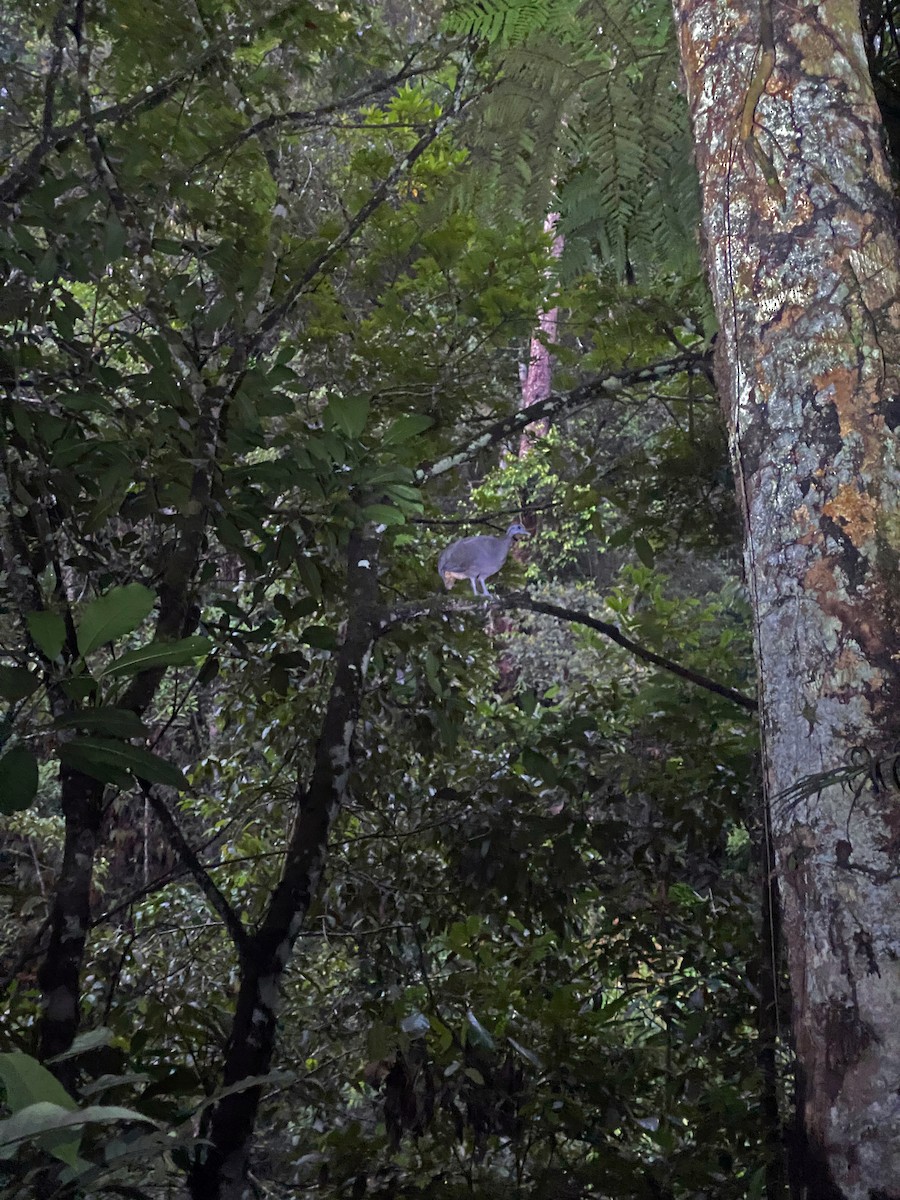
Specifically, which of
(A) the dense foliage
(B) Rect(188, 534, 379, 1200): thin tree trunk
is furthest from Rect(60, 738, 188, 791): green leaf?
(B) Rect(188, 534, 379, 1200): thin tree trunk

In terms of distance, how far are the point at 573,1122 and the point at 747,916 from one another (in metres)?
0.85

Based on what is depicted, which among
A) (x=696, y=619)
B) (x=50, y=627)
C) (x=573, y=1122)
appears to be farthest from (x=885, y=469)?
(x=696, y=619)

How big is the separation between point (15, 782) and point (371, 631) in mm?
1084

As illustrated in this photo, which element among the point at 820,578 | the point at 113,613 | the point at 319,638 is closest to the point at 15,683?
the point at 113,613

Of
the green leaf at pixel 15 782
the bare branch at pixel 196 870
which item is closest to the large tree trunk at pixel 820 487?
the green leaf at pixel 15 782

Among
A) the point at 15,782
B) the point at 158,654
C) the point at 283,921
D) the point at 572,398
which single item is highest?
the point at 572,398

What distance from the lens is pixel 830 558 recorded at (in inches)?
36.3

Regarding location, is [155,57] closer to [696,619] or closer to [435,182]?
[435,182]

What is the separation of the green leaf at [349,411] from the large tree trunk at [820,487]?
28.8 inches

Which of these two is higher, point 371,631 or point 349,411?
point 349,411

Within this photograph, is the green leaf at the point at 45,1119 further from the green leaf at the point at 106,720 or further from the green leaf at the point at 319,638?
the green leaf at the point at 319,638

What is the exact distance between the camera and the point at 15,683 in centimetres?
114

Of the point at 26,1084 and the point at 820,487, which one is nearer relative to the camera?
the point at 26,1084

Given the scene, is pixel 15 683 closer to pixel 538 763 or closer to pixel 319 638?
pixel 319 638
